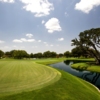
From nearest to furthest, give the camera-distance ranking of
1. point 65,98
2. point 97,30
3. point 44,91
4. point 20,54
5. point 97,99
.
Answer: point 65,98 → point 44,91 → point 97,99 → point 97,30 → point 20,54

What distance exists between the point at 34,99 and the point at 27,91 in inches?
60.3

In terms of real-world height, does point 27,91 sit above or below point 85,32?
below

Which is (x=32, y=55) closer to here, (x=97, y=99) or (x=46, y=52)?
(x=46, y=52)

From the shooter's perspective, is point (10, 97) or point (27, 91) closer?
point (10, 97)

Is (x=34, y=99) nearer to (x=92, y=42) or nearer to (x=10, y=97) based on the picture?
(x=10, y=97)

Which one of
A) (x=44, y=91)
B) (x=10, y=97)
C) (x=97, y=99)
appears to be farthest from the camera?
(x=97, y=99)

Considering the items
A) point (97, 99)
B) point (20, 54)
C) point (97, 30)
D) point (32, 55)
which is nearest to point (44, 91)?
point (97, 99)

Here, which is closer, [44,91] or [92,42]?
[44,91]

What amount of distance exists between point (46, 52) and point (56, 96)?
17404cm

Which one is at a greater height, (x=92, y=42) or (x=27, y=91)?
(x=92, y=42)

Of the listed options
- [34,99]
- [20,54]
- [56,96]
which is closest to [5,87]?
[34,99]

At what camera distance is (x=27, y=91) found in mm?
11234

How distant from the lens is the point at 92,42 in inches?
2279

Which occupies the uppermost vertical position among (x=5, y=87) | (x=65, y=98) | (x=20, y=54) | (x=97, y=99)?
(x=20, y=54)
